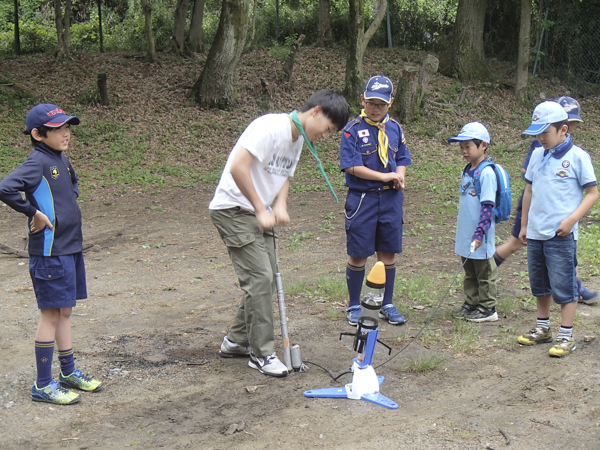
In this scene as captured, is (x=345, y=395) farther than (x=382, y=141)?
No

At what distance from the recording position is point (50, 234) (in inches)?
151

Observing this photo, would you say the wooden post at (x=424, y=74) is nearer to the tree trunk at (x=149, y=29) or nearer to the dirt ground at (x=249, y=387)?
the tree trunk at (x=149, y=29)

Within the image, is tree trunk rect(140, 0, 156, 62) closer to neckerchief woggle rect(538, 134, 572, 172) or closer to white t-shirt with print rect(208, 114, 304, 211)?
white t-shirt with print rect(208, 114, 304, 211)

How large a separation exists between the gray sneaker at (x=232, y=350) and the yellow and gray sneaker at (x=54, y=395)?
1126 mm

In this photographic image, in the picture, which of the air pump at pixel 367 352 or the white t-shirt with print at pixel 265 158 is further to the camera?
the white t-shirt with print at pixel 265 158

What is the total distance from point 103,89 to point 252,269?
1329cm

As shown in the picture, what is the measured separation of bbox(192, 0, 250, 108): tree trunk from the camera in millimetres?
15031

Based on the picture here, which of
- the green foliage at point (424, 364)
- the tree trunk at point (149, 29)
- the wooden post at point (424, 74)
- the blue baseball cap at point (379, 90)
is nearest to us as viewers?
the green foliage at point (424, 364)

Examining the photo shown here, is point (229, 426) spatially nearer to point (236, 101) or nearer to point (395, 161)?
point (395, 161)

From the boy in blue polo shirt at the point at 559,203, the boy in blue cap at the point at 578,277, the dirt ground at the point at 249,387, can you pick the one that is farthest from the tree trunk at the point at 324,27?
the boy in blue polo shirt at the point at 559,203

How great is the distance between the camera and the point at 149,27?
704 inches

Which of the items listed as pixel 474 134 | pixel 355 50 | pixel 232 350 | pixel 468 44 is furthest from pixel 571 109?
pixel 468 44

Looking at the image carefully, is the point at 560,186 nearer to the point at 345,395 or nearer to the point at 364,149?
the point at 364,149

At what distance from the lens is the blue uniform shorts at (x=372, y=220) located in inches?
205
